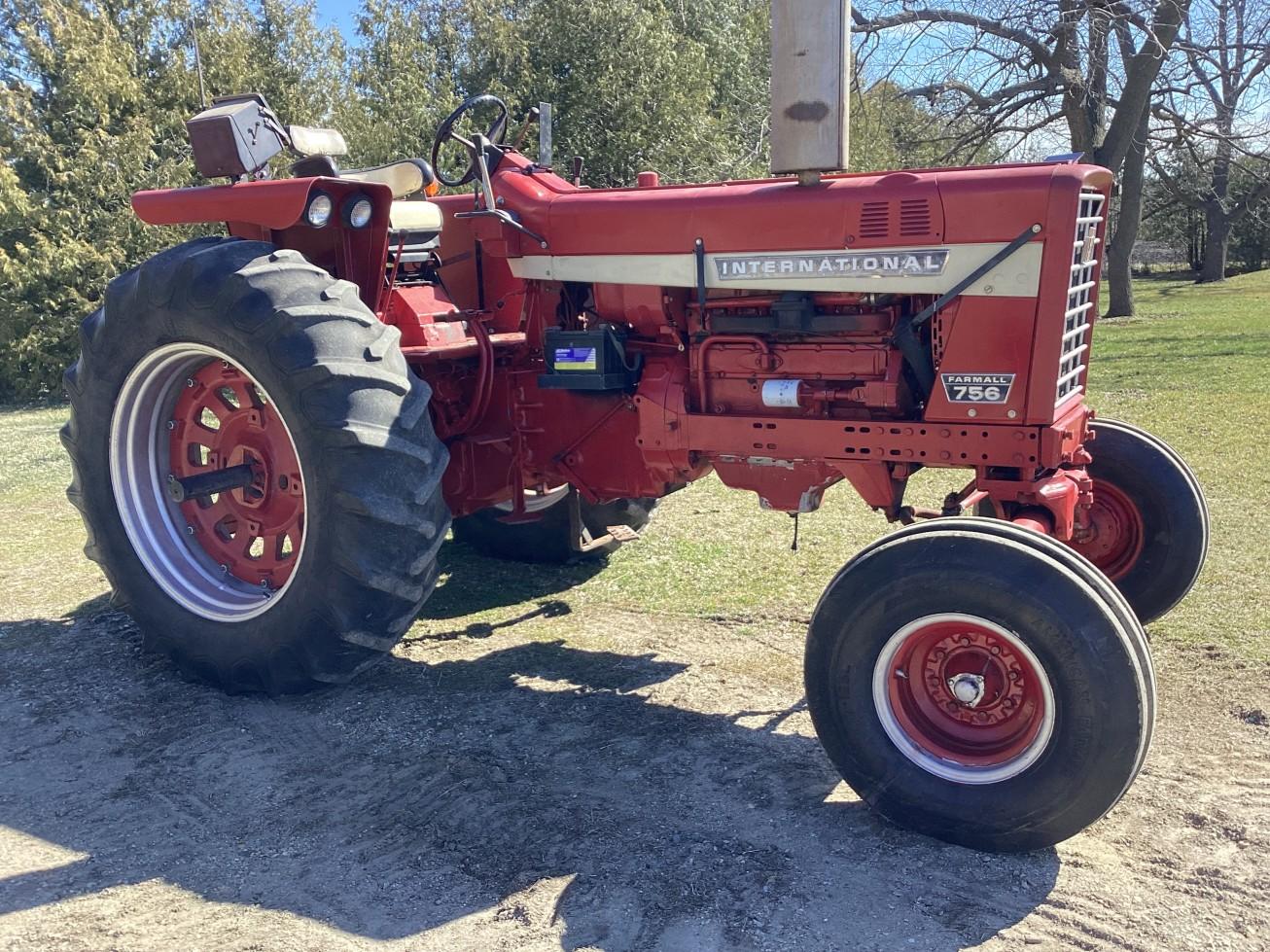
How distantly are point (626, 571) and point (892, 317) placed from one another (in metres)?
2.39

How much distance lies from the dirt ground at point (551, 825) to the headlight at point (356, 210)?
70.1 inches

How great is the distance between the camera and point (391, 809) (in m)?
3.37

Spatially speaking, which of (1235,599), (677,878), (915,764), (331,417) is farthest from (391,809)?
(1235,599)

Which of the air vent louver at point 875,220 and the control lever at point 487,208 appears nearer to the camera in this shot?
the air vent louver at point 875,220

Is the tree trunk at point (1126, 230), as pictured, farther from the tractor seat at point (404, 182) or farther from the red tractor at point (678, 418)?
the tractor seat at point (404, 182)

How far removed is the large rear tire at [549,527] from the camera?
554 centimetres

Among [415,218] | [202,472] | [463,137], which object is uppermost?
[463,137]

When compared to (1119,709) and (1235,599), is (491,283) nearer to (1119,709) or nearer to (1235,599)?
(1119,709)

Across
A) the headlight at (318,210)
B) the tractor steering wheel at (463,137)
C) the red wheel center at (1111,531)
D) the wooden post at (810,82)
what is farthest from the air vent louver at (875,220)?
the headlight at (318,210)

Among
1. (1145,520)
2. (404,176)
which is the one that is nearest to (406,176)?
(404,176)

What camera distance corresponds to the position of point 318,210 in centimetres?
408

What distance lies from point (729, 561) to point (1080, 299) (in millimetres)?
2481

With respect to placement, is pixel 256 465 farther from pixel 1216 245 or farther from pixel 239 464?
pixel 1216 245

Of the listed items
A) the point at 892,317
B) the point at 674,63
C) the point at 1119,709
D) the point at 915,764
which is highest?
the point at 674,63
